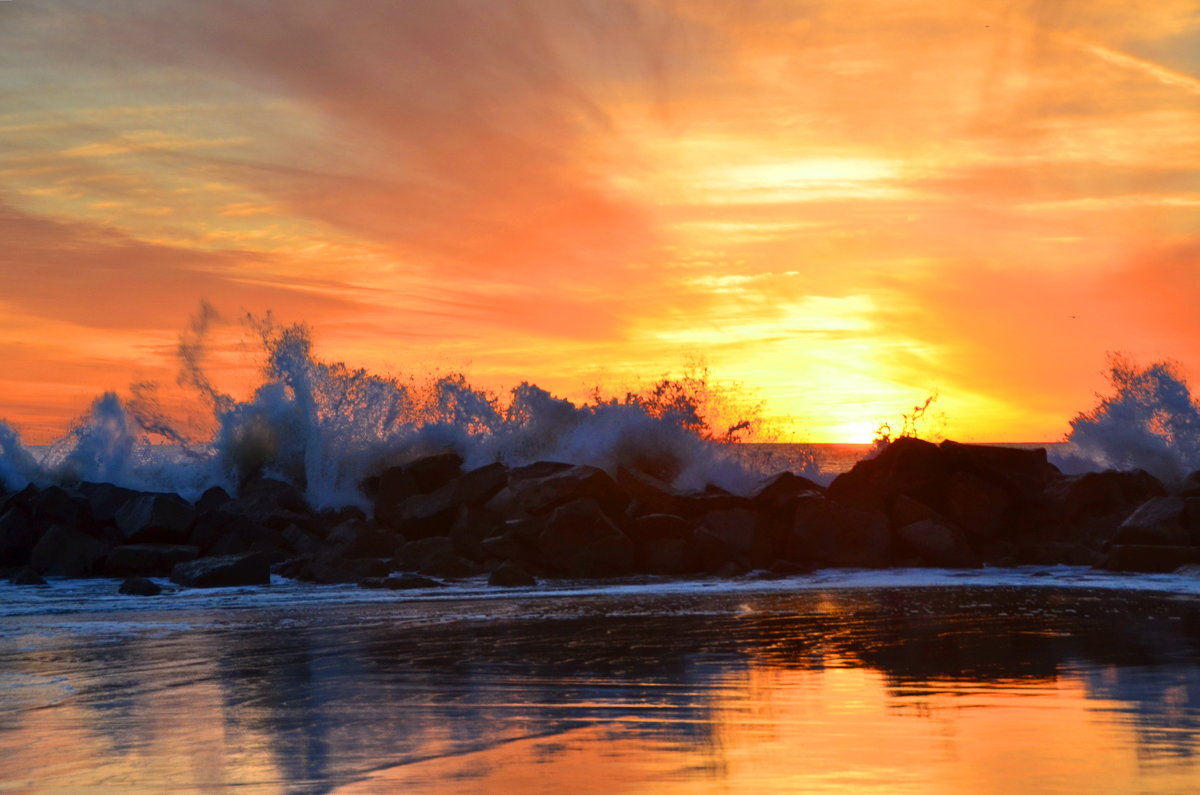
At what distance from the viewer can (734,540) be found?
61.3ft

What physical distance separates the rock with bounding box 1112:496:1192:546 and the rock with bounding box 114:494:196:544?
1500 centimetres

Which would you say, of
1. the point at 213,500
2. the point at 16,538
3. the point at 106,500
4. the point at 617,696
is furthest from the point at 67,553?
the point at 617,696

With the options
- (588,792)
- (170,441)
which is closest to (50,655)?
(588,792)

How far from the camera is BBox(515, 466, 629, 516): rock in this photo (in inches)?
781

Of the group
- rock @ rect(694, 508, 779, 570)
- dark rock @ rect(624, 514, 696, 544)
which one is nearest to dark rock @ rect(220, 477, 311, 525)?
dark rock @ rect(624, 514, 696, 544)

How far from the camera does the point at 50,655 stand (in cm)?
1046

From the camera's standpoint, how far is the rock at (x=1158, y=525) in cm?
1712

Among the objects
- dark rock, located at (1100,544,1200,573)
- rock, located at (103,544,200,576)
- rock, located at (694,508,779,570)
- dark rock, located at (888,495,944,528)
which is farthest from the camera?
dark rock, located at (888,495,944,528)

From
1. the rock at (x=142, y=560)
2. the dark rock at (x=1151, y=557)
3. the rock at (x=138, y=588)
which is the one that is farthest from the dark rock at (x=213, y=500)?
the dark rock at (x=1151, y=557)

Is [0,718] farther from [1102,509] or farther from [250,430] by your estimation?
[250,430]

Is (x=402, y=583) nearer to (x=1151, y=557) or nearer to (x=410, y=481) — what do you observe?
(x=410, y=481)

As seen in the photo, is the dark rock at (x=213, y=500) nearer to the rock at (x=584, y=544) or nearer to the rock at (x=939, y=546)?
the rock at (x=584, y=544)

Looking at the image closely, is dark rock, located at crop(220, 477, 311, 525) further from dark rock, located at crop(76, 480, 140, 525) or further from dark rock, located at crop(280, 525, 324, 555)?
dark rock, located at crop(76, 480, 140, 525)

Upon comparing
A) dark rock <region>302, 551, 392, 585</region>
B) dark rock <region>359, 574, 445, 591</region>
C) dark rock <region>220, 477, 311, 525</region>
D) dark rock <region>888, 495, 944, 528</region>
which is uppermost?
dark rock <region>220, 477, 311, 525</region>
